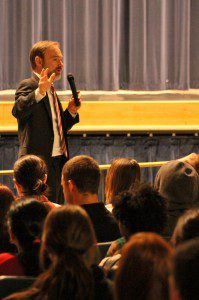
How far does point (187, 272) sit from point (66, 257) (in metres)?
0.52

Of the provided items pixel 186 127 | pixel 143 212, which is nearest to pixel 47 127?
pixel 143 212

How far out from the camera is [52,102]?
15.3 feet

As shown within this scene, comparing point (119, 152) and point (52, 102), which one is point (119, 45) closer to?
point (119, 152)

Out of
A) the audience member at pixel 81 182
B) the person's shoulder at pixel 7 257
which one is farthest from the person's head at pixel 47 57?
the person's shoulder at pixel 7 257

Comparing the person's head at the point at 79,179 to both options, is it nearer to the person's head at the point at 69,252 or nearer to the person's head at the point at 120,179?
the person's head at the point at 120,179

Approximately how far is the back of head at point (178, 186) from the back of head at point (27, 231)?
2.92 feet

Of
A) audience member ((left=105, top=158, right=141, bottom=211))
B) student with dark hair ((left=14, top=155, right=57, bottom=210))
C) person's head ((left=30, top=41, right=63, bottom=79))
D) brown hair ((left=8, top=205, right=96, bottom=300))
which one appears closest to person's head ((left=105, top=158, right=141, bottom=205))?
audience member ((left=105, top=158, right=141, bottom=211))

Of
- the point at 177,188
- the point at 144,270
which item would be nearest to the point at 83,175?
the point at 177,188

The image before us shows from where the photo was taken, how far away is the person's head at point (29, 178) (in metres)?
3.64

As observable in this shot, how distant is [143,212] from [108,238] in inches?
19.7

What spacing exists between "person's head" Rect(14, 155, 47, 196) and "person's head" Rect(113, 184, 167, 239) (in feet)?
2.79

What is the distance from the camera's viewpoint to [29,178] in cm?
364

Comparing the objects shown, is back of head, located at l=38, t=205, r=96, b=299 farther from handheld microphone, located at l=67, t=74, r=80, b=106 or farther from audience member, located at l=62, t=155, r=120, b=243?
handheld microphone, located at l=67, t=74, r=80, b=106

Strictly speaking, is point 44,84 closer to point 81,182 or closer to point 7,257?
point 81,182
